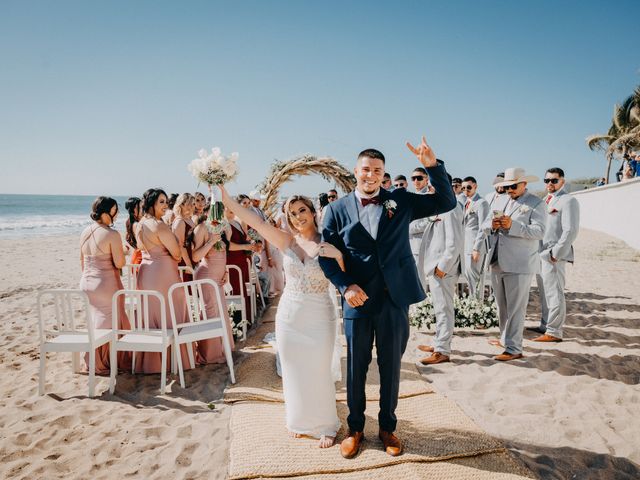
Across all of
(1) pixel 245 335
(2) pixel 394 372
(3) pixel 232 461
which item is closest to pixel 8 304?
(1) pixel 245 335

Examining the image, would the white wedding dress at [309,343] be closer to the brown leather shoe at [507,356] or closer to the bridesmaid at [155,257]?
the bridesmaid at [155,257]

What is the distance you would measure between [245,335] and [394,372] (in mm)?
3872

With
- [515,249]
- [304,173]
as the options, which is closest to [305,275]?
[515,249]

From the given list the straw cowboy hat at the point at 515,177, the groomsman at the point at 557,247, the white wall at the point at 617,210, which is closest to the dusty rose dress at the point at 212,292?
the straw cowboy hat at the point at 515,177

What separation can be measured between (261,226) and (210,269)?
8.57 feet

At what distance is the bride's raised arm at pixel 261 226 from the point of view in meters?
3.32

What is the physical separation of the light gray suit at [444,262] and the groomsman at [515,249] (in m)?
0.54

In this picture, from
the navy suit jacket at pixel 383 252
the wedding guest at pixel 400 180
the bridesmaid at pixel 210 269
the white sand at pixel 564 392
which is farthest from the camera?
the wedding guest at pixel 400 180

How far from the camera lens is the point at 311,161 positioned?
722 centimetres

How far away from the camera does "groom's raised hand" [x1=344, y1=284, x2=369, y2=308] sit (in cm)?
291

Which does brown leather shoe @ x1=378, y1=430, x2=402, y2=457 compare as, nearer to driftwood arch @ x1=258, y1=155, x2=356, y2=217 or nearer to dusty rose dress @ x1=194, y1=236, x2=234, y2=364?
dusty rose dress @ x1=194, y1=236, x2=234, y2=364

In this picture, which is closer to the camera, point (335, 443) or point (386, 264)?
point (386, 264)

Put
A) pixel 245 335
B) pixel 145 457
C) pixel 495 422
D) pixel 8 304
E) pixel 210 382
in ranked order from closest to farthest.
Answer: pixel 145 457, pixel 495 422, pixel 210 382, pixel 245 335, pixel 8 304

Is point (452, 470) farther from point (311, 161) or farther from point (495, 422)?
point (311, 161)
